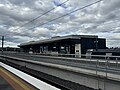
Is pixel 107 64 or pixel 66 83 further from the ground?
pixel 107 64

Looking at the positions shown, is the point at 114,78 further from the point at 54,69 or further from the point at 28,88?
the point at 54,69

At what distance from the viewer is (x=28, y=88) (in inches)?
385

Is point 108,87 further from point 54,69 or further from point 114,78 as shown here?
point 54,69

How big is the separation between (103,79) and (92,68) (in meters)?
3.38

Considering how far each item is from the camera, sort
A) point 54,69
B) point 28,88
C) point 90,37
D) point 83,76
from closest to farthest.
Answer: point 28,88 → point 83,76 → point 54,69 → point 90,37

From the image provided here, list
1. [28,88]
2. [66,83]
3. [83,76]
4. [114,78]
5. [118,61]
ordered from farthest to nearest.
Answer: [66,83] → [118,61] → [83,76] → [114,78] → [28,88]

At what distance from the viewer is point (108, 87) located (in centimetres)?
1116

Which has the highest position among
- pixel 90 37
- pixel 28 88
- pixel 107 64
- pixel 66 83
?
pixel 90 37

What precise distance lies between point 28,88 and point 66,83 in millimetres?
10406

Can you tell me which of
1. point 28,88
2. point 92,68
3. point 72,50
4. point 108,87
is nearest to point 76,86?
point 92,68

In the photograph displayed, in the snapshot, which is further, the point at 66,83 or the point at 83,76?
the point at 66,83

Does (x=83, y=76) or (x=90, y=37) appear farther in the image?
(x=90, y=37)

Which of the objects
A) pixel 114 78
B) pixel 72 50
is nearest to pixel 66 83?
pixel 114 78

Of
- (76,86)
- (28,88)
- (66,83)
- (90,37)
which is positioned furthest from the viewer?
(90,37)
